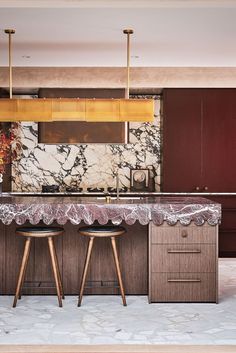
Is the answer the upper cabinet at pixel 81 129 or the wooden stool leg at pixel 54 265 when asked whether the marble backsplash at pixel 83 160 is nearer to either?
the upper cabinet at pixel 81 129

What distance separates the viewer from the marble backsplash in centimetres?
817

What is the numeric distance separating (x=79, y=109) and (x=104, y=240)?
126 cm

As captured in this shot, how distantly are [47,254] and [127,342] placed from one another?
5.23ft

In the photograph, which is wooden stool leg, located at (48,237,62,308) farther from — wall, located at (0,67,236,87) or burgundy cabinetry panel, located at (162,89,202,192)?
wall, located at (0,67,236,87)

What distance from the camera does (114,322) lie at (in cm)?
441

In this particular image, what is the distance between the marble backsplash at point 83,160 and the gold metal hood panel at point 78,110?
268cm

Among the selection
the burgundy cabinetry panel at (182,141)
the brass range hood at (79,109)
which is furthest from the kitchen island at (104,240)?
the burgundy cabinetry panel at (182,141)

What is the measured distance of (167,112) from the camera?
25.6 feet

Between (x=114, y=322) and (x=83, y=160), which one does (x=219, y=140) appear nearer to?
(x=83, y=160)

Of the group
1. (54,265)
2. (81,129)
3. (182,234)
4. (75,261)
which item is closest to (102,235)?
(54,265)

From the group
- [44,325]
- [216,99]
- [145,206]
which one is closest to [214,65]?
[216,99]

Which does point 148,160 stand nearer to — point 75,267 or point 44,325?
point 75,267

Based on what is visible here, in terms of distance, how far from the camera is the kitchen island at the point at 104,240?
494 centimetres

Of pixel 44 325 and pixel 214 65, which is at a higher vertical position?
pixel 214 65
